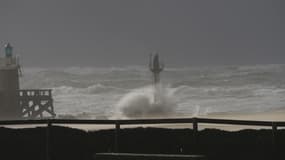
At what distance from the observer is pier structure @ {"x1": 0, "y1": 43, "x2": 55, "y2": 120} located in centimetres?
3494

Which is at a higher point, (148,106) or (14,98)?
A: (14,98)

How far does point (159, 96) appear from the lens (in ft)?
158

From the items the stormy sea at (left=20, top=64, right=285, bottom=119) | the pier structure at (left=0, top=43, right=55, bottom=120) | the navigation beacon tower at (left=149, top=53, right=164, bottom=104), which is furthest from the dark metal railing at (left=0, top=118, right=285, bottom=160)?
the navigation beacon tower at (left=149, top=53, right=164, bottom=104)

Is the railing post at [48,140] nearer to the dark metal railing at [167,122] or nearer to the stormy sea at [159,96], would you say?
the dark metal railing at [167,122]

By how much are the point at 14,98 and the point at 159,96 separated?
14703mm

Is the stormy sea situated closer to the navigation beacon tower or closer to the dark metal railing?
the navigation beacon tower

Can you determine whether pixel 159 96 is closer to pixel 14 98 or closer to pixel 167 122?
pixel 14 98

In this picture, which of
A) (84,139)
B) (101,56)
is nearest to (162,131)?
(84,139)

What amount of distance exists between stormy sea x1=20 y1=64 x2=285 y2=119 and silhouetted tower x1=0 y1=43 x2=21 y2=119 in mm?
4370

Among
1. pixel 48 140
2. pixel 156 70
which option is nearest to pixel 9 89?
pixel 156 70

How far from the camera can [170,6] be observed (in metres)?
176

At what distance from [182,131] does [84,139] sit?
1.41 meters

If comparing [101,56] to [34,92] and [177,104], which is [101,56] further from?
[34,92]

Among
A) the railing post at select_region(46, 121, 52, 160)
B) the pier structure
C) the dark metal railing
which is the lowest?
the railing post at select_region(46, 121, 52, 160)
